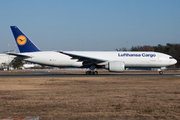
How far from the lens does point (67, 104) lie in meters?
9.17

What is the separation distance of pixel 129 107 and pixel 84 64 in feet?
72.1

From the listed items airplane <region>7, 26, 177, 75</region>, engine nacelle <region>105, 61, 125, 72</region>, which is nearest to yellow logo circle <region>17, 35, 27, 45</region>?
airplane <region>7, 26, 177, 75</region>

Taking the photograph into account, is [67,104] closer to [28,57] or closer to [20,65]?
[28,57]

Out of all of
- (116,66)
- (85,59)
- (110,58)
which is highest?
(110,58)

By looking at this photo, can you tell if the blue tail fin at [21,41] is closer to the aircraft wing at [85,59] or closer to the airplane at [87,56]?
the airplane at [87,56]

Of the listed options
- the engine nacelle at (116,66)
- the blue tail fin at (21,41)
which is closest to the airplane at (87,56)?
the blue tail fin at (21,41)

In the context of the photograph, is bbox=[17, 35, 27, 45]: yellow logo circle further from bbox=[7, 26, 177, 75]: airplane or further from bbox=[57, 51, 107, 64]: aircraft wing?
bbox=[57, 51, 107, 64]: aircraft wing

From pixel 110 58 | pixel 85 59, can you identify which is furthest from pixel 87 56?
pixel 110 58

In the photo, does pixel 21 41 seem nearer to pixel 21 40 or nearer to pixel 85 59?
pixel 21 40

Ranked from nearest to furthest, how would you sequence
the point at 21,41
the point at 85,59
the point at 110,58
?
1. the point at 85,59
2. the point at 110,58
3. the point at 21,41

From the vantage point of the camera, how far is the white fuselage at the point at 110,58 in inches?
1212

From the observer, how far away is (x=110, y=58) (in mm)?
30797

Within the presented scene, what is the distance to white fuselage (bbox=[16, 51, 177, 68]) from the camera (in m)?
30.8

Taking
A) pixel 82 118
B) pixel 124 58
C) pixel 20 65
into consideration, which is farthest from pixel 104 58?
pixel 20 65
